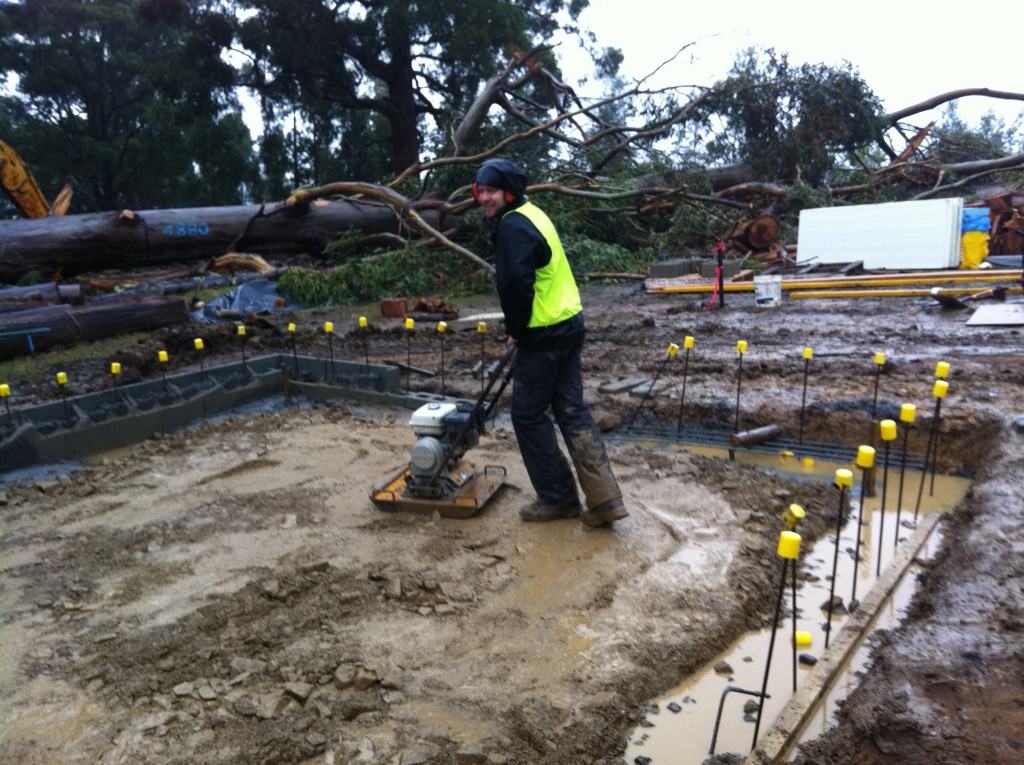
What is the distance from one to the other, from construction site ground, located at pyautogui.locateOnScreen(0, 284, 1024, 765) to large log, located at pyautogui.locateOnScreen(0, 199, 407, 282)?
7.61 meters

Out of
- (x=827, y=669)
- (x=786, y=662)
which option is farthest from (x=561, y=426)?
(x=827, y=669)

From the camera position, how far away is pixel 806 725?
2537mm

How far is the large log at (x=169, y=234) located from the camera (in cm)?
1186

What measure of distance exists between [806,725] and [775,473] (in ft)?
8.08

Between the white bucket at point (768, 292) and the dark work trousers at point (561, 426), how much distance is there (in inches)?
283

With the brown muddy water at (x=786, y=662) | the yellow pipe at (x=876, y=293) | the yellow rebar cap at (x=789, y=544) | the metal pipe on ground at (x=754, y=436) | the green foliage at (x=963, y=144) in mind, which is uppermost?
the green foliage at (x=963, y=144)

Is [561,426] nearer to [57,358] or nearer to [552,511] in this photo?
[552,511]

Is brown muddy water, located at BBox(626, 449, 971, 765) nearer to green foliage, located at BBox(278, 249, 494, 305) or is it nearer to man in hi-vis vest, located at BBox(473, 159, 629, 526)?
man in hi-vis vest, located at BBox(473, 159, 629, 526)

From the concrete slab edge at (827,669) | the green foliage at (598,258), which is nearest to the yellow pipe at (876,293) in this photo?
the green foliage at (598,258)

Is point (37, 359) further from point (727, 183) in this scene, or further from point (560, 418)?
point (727, 183)

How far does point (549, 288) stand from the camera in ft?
12.7

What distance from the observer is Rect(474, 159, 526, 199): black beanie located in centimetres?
377

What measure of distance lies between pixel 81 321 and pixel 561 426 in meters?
6.77

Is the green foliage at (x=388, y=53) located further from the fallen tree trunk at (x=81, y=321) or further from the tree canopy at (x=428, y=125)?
the fallen tree trunk at (x=81, y=321)
